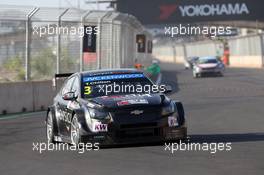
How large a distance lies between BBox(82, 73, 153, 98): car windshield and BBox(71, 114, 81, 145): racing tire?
62 centimetres

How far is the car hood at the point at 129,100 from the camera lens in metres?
12.1

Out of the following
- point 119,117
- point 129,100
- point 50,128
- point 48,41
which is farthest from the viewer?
point 48,41

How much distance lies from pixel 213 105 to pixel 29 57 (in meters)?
5.41

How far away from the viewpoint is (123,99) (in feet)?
40.6

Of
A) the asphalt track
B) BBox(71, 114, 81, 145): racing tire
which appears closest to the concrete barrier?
the asphalt track

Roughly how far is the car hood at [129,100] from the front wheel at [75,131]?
40 cm

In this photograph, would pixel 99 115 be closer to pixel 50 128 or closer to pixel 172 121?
pixel 172 121

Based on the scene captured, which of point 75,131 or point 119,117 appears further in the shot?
point 75,131

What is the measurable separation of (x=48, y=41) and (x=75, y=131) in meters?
12.7

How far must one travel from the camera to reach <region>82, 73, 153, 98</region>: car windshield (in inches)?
515

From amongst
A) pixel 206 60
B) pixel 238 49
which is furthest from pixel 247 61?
pixel 206 60

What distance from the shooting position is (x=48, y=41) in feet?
81.7

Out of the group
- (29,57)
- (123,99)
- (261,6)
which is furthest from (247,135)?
(261,6)

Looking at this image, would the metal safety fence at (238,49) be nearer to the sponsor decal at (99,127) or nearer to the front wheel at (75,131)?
the front wheel at (75,131)
